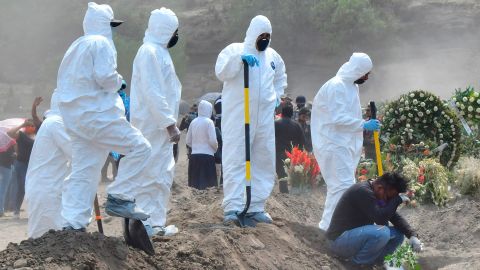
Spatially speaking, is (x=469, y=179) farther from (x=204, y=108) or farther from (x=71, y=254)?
(x=71, y=254)

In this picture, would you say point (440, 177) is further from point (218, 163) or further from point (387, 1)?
point (387, 1)

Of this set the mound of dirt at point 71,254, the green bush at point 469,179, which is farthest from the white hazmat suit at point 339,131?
the mound of dirt at point 71,254

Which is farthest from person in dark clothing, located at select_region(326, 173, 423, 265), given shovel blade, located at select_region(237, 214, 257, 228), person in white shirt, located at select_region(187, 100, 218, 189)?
person in white shirt, located at select_region(187, 100, 218, 189)

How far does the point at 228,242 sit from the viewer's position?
8.77 m

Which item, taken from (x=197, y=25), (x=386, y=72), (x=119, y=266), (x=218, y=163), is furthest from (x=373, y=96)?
(x=119, y=266)

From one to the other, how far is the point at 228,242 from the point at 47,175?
6.12 ft

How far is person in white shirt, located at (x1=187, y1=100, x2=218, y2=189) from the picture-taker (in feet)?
45.5

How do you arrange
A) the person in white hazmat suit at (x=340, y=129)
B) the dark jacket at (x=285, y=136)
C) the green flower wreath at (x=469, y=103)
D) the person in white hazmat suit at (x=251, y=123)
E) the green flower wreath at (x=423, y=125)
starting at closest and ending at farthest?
the person in white hazmat suit at (x=251, y=123) → the person in white hazmat suit at (x=340, y=129) → the green flower wreath at (x=423, y=125) → the dark jacket at (x=285, y=136) → the green flower wreath at (x=469, y=103)

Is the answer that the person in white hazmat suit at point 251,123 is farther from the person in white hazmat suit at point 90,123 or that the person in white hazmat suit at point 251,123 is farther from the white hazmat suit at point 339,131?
the person in white hazmat suit at point 90,123

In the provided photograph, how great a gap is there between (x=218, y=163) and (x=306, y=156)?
2138 mm

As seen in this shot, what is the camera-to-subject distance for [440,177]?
41.3ft

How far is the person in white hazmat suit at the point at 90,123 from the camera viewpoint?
8031 millimetres

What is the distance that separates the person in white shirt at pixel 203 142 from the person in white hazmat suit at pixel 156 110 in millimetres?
4245

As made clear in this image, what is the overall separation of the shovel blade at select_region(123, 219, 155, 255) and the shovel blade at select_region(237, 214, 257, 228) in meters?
1.98
